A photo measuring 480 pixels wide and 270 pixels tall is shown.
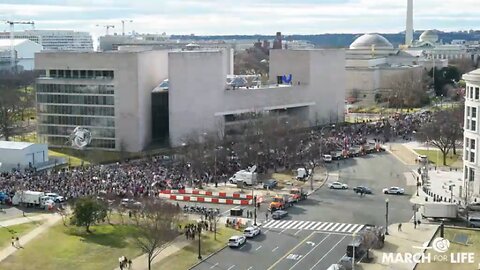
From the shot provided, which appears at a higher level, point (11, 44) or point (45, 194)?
point (11, 44)

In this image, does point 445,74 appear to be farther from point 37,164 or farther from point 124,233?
point 124,233

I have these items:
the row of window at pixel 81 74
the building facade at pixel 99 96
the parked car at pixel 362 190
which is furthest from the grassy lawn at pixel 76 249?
the row of window at pixel 81 74

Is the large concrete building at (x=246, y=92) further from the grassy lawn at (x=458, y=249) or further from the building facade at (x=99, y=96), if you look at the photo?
the grassy lawn at (x=458, y=249)

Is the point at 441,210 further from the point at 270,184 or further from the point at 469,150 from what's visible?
the point at 270,184

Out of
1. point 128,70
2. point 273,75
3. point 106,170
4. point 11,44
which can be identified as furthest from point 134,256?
point 11,44

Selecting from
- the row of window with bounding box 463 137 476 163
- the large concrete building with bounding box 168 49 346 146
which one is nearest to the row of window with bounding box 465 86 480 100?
the row of window with bounding box 463 137 476 163

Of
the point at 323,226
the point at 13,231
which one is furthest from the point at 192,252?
the point at 13,231

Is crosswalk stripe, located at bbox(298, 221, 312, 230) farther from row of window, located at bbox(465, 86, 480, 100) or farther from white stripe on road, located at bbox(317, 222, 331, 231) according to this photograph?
row of window, located at bbox(465, 86, 480, 100)
